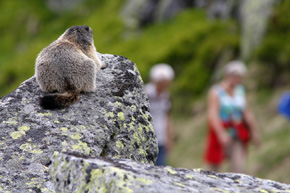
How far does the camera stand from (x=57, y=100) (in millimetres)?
6141

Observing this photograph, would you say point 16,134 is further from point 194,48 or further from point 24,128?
point 194,48

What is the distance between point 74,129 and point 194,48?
18855mm

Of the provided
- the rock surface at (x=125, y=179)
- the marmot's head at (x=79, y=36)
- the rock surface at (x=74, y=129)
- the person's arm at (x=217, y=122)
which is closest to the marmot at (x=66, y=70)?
the rock surface at (x=74, y=129)

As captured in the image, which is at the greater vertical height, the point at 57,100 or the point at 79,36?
the point at 79,36

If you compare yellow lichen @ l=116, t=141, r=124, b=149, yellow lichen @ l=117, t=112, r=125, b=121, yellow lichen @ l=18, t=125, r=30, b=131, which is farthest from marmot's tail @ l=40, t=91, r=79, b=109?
yellow lichen @ l=116, t=141, r=124, b=149

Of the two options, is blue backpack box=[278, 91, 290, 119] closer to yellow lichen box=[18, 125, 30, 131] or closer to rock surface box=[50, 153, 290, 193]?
rock surface box=[50, 153, 290, 193]

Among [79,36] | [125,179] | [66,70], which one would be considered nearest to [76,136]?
[66,70]

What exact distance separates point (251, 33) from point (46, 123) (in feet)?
55.7

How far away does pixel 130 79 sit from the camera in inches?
265

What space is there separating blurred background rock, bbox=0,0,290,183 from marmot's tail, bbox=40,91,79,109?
8895mm

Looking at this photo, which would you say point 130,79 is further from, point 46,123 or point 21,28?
point 21,28

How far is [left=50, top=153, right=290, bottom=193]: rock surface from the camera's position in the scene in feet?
12.5

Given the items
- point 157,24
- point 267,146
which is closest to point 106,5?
point 157,24

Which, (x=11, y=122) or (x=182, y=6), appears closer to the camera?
(x=11, y=122)
